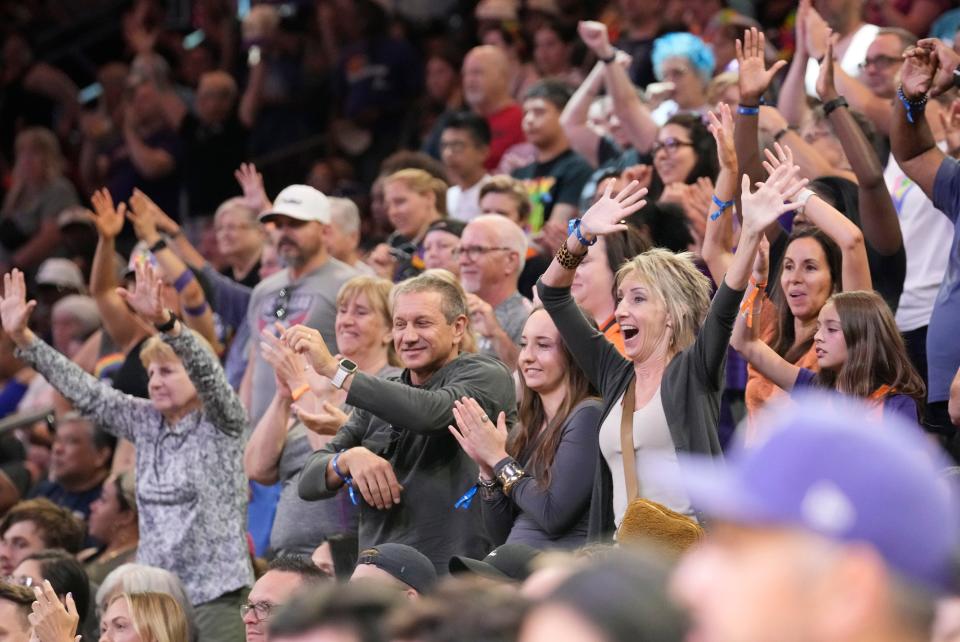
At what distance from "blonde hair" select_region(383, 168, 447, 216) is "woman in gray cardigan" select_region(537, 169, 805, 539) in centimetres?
256

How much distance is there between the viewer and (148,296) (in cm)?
565

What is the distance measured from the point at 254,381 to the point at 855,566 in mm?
5459

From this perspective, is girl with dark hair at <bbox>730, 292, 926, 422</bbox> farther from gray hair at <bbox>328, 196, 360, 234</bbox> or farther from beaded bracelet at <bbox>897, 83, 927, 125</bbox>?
gray hair at <bbox>328, 196, 360, 234</bbox>

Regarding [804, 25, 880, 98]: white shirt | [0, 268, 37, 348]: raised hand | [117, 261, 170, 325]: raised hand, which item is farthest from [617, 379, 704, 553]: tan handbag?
[804, 25, 880, 98]: white shirt

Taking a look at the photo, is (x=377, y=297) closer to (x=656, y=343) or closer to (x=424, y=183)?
(x=656, y=343)

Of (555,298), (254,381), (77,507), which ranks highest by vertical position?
(555,298)

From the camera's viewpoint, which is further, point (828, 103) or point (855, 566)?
point (828, 103)

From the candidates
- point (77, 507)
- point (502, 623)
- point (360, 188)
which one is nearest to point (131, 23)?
point (360, 188)

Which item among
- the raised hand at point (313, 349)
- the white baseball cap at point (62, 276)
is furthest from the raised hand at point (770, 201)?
the white baseball cap at point (62, 276)

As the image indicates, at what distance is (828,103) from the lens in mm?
5250

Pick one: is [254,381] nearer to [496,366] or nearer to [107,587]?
[107,587]

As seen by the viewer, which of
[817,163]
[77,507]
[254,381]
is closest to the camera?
[817,163]

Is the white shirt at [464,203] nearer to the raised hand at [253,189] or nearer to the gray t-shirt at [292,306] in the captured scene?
the raised hand at [253,189]

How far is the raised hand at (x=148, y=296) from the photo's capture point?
18.5 ft
